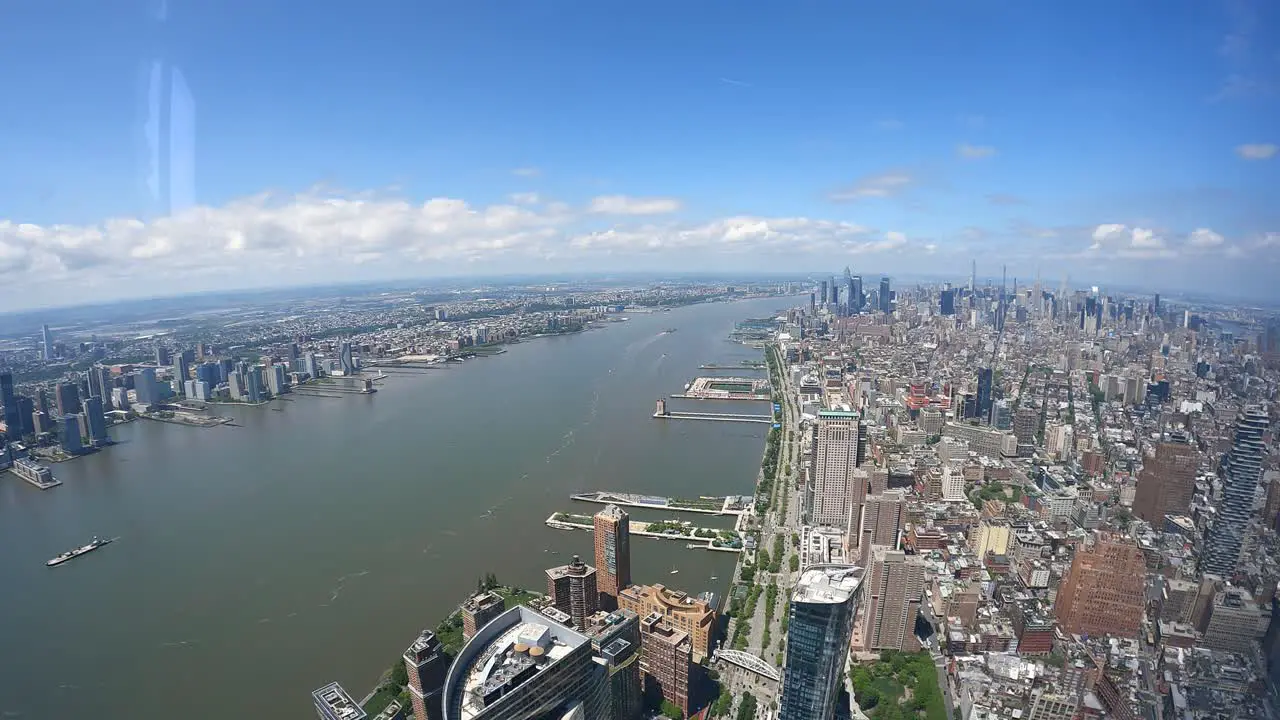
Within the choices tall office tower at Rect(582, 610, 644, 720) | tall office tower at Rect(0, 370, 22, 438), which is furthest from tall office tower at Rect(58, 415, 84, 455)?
tall office tower at Rect(582, 610, 644, 720)

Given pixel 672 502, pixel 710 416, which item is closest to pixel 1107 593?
pixel 672 502

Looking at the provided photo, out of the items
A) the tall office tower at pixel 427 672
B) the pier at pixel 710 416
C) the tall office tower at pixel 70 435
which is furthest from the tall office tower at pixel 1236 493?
the tall office tower at pixel 70 435

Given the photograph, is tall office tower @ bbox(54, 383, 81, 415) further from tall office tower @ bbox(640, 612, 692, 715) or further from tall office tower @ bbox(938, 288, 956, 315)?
tall office tower @ bbox(938, 288, 956, 315)

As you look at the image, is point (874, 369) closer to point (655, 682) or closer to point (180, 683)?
point (655, 682)

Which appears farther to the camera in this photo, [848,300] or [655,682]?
[848,300]

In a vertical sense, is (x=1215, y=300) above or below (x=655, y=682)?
above

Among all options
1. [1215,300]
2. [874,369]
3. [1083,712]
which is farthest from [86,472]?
[874,369]
